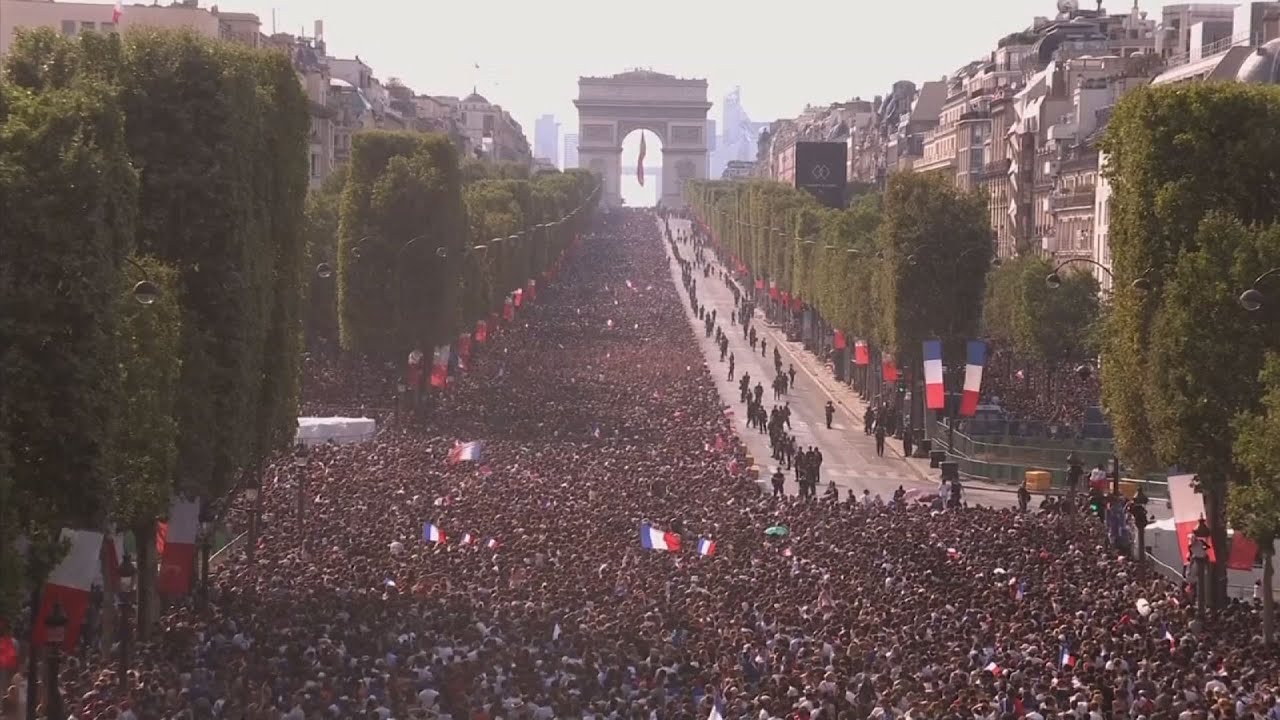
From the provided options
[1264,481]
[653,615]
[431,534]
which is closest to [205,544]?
[431,534]

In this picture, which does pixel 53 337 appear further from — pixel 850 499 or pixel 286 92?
pixel 850 499

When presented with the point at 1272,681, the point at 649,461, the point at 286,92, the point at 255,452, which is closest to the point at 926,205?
the point at 649,461

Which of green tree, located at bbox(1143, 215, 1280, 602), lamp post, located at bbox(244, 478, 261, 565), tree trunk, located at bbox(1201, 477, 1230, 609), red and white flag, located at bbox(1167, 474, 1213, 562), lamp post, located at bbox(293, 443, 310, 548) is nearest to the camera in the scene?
green tree, located at bbox(1143, 215, 1280, 602)

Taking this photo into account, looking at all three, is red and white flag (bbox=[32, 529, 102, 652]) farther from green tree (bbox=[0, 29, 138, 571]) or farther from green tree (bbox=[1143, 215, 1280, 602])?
green tree (bbox=[1143, 215, 1280, 602])

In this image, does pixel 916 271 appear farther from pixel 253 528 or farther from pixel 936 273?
pixel 253 528

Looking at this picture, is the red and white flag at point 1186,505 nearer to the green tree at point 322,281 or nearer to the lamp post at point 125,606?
the lamp post at point 125,606

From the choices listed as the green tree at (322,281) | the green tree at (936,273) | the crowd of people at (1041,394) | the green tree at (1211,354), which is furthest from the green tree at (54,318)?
the green tree at (322,281)

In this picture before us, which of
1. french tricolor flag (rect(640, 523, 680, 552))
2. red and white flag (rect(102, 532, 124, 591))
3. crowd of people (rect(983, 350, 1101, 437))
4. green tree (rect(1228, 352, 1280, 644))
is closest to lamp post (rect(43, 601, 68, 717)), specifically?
red and white flag (rect(102, 532, 124, 591))
